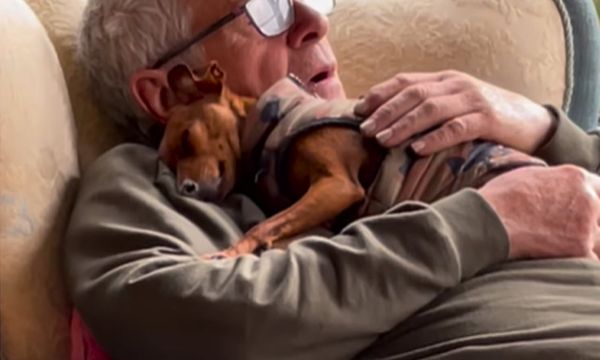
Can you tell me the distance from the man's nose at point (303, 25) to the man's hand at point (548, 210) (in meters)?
0.43

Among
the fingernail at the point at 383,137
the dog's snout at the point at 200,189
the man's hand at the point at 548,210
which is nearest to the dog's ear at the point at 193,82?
the dog's snout at the point at 200,189

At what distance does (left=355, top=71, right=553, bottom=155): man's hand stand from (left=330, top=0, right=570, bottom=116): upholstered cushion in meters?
0.27

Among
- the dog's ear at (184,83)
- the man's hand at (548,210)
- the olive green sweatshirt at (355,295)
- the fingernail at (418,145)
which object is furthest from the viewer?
the dog's ear at (184,83)

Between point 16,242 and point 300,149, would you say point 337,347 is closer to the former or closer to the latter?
point 300,149

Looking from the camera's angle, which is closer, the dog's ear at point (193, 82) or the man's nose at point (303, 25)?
the dog's ear at point (193, 82)

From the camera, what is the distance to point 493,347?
50.6 inches

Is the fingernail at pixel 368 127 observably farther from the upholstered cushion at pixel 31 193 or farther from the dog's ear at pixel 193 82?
the upholstered cushion at pixel 31 193

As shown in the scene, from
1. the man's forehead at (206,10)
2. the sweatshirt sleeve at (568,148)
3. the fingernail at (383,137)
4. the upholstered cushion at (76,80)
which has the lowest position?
the sweatshirt sleeve at (568,148)

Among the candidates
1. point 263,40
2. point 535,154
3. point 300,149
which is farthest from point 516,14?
point 300,149

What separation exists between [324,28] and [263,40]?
0.33ft

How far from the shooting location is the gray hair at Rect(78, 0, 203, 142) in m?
1.71

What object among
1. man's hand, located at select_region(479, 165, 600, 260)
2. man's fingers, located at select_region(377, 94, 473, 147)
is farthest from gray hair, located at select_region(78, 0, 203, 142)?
man's hand, located at select_region(479, 165, 600, 260)

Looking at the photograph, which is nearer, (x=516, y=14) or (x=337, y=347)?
(x=337, y=347)

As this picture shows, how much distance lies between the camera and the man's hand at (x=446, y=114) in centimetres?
155
